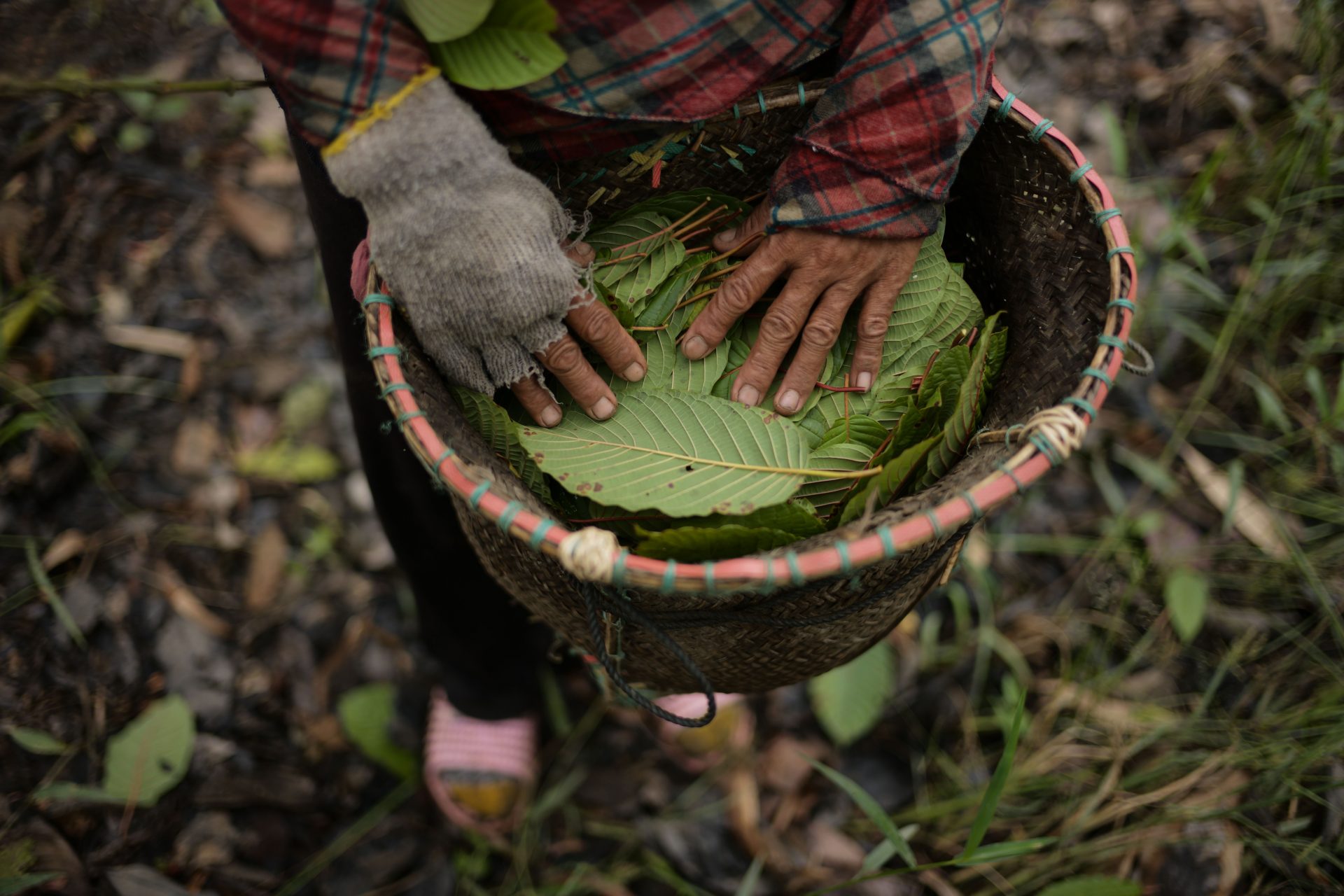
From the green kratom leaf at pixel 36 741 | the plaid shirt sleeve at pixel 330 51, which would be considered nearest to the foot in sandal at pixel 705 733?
the green kratom leaf at pixel 36 741

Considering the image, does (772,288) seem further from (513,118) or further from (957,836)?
(957,836)

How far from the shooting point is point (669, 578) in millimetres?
819

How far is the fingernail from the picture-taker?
3.87 feet

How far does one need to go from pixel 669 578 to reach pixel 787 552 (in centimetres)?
20

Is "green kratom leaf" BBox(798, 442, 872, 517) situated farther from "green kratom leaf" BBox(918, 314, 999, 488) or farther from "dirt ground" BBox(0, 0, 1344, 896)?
"dirt ground" BBox(0, 0, 1344, 896)

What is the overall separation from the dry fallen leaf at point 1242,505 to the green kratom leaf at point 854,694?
36.6 inches

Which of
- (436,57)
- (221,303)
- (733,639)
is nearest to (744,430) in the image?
(733,639)

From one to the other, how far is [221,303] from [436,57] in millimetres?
1637

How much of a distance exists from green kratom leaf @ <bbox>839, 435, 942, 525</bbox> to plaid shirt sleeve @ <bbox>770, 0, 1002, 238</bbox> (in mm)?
310

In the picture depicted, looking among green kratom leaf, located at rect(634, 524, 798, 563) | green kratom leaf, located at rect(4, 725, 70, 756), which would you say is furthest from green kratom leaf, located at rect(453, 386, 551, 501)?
green kratom leaf, located at rect(4, 725, 70, 756)

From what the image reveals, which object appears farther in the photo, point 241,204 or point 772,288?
point 241,204

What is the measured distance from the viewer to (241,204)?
96.4 inches

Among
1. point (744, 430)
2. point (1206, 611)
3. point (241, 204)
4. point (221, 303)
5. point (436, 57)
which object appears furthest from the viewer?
point (241, 204)

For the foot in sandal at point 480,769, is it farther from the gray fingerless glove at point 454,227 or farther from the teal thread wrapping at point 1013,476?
the teal thread wrapping at point 1013,476
